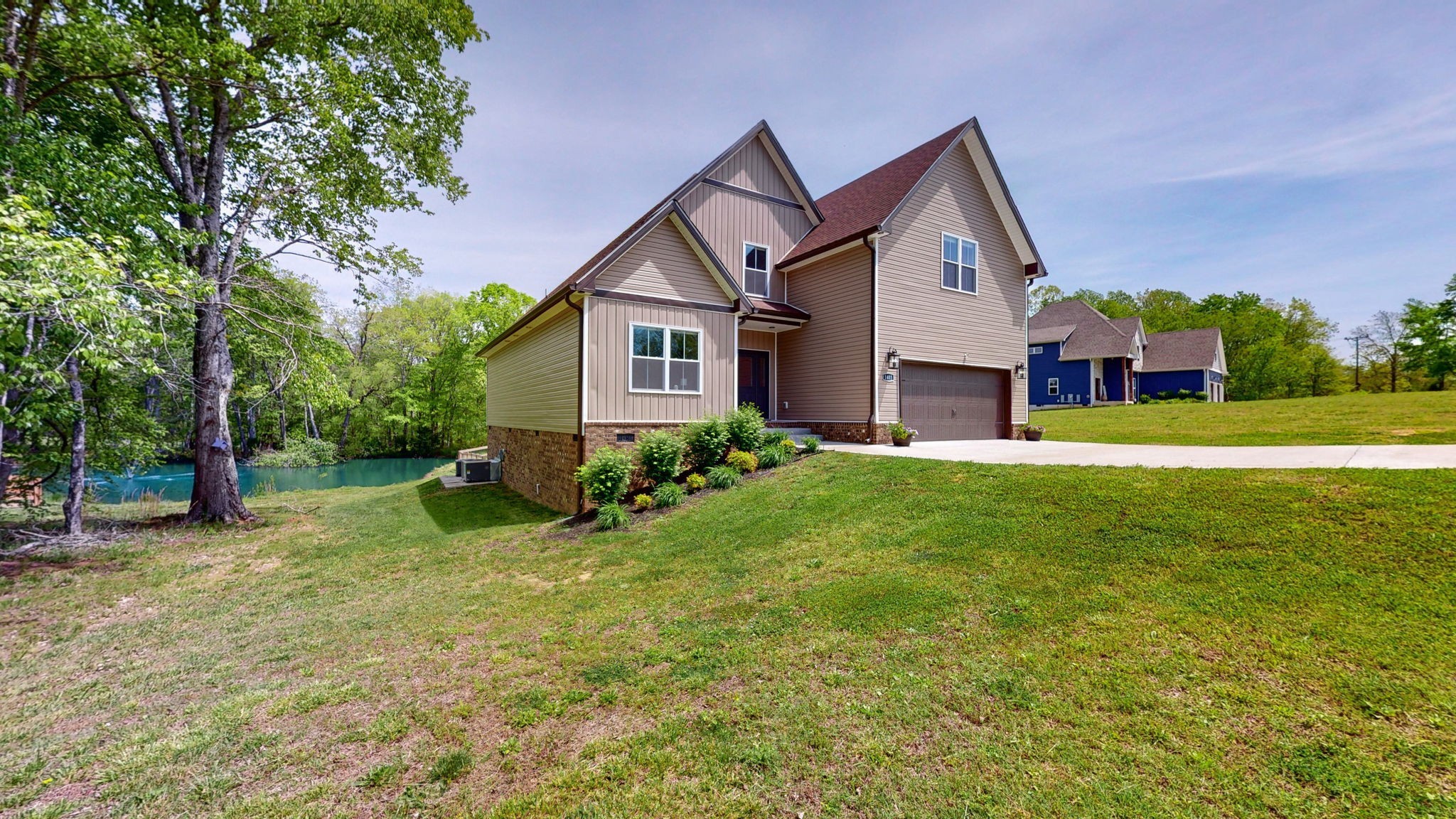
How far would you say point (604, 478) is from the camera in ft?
31.2

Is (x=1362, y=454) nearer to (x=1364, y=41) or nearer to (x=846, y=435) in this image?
(x=1364, y=41)

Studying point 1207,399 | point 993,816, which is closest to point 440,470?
point 993,816

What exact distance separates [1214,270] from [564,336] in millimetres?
46930

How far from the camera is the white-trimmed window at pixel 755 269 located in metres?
15.2

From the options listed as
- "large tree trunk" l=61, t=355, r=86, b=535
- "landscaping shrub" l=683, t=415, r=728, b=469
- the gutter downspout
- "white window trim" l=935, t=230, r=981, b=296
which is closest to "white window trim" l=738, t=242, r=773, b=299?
the gutter downspout

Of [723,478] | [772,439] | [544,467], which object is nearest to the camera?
[723,478]

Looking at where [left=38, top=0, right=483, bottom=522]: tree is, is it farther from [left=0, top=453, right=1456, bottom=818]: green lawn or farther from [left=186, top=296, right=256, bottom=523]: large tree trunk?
[left=0, top=453, right=1456, bottom=818]: green lawn

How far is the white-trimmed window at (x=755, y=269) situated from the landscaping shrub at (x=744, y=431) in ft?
17.7

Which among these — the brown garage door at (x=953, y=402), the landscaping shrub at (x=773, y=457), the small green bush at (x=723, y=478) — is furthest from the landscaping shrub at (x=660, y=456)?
the brown garage door at (x=953, y=402)

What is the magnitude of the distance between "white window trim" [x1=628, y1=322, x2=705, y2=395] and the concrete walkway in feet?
11.7

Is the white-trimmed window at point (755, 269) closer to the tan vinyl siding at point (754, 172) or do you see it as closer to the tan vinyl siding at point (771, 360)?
the tan vinyl siding at point (771, 360)

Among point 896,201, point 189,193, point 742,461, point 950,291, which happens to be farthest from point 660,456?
point 189,193

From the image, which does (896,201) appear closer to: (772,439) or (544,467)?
(772,439)

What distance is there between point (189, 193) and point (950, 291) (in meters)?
17.7
